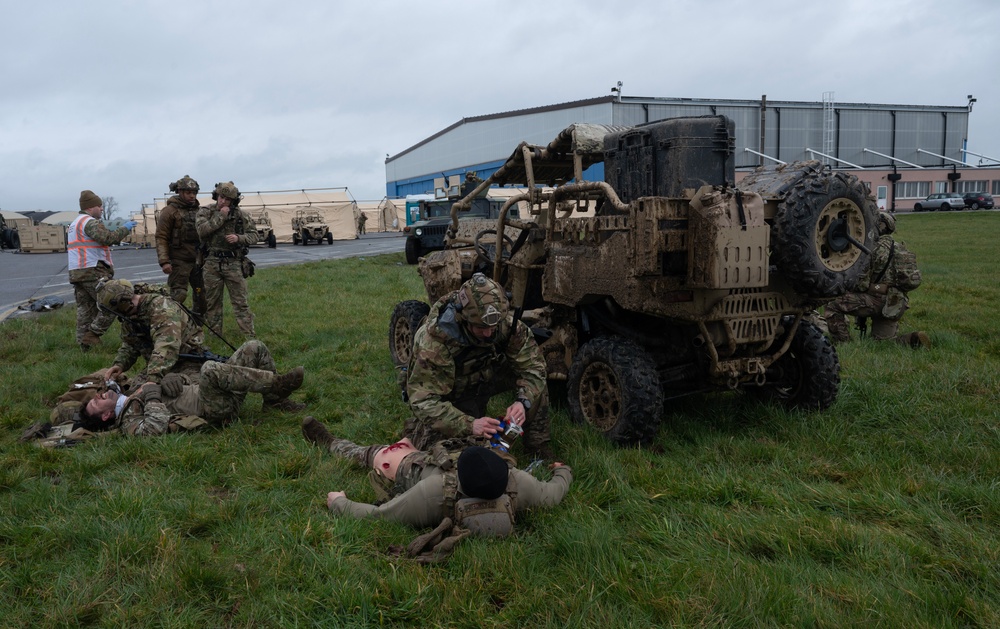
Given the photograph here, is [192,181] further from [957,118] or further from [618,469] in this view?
[957,118]

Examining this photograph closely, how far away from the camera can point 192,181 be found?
8719 mm

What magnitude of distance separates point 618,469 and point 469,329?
1216 millimetres

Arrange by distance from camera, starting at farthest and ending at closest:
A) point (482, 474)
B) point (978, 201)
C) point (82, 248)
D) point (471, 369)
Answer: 1. point (978, 201)
2. point (82, 248)
3. point (471, 369)
4. point (482, 474)

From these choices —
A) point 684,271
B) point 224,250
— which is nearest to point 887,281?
point 684,271

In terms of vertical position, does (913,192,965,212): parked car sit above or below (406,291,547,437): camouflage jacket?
above

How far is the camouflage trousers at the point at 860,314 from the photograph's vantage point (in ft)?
25.5

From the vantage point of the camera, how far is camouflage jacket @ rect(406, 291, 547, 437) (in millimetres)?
4254

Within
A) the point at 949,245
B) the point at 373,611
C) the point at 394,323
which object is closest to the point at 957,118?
the point at 949,245

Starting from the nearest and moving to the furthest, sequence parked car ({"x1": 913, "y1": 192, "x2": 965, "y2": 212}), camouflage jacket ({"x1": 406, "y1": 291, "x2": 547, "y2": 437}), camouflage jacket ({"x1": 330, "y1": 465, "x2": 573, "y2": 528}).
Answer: camouflage jacket ({"x1": 330, "y1": 465, "x2": 573, "y2": 528})
camouflage jacket ({"x1": 406, "y1": 291, "x2": 547, "y2": 437})
parked car ({"x1": 913, "y1": 192, "x2": 965, "y2": 212})

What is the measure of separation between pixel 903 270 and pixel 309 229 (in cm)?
2849

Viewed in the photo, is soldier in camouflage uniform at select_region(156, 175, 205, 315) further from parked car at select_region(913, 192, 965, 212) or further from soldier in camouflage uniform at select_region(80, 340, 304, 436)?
parked car at select_region(913, 192, 965, 212)

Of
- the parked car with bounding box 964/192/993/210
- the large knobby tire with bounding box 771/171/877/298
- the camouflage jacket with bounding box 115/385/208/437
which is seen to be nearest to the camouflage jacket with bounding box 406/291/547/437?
the large knobby tire with bounding box 771/171/877/298

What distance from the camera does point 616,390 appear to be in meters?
4.83

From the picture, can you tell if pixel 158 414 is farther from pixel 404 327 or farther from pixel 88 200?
pixel 88 200
